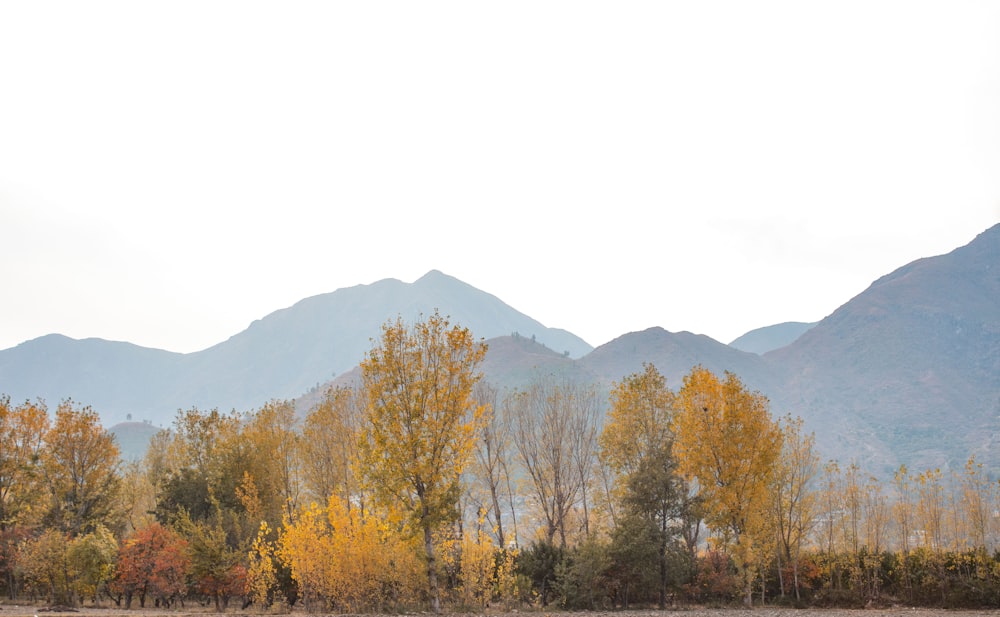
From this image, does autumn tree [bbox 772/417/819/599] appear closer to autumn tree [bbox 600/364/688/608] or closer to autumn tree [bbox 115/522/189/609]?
autumn tree [bbox 600/364/688/608]

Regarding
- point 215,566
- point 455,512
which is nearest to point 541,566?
point 455,512

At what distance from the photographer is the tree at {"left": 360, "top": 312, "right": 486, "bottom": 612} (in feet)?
69.5

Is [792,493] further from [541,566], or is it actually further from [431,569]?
[431,569]

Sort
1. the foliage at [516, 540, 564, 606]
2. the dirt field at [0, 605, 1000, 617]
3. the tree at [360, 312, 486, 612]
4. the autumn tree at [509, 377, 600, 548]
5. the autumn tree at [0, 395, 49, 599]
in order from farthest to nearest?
the autumn tree at [509, 377, 600, 548], the autumn tree at [0, 395, 49, 599], the foliage at [516, 540, 564, 606], the tree at [360, 312, 486, 612], the dirt field at [0, 605, 1000, 617]

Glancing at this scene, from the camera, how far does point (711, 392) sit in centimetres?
2772

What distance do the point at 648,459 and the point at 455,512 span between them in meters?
10.8

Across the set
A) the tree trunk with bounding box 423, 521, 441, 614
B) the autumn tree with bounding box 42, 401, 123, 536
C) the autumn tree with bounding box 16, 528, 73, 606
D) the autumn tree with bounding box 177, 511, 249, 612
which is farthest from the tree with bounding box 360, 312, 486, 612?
the autumn tree with bounding box 42, 401, 123, 536

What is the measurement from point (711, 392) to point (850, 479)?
9477 mm

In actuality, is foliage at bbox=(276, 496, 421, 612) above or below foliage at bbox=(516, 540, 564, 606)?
above

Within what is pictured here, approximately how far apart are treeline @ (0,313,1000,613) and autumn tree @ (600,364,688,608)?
10cm

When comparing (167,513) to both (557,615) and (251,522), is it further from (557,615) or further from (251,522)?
(557,615)

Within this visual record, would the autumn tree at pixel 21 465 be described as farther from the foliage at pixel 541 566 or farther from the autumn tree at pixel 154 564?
the foliage at pixel 541 566

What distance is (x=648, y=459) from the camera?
28000 mm

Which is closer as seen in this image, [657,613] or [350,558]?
[657,613]
